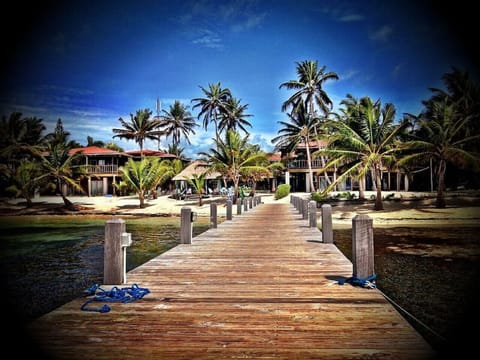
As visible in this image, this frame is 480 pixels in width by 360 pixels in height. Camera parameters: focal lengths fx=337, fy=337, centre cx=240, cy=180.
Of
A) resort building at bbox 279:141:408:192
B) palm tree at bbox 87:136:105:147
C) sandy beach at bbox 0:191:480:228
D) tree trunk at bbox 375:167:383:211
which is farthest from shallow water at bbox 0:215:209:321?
palm tree at bbox 87:136:105:147

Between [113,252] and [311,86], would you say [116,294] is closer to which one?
[113,252]

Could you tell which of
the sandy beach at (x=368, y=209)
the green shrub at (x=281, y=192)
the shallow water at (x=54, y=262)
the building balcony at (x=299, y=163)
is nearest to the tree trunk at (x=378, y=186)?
the sandy beach at (x=368, y=209)

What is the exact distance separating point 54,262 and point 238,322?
387 inches

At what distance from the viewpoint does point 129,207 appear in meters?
30.7

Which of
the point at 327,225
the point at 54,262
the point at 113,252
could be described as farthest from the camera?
the point at 54,262

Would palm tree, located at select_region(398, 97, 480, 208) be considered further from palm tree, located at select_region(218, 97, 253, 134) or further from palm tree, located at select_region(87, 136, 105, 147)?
palm tree, located at select_region(87, 136, 105, 147)

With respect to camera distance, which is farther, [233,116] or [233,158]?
[233,116]

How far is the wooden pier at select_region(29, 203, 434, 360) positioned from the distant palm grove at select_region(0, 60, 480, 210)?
2.74 metres

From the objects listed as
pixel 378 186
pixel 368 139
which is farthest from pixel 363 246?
pixel 378 186

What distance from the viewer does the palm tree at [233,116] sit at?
159ft

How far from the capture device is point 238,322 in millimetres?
3047

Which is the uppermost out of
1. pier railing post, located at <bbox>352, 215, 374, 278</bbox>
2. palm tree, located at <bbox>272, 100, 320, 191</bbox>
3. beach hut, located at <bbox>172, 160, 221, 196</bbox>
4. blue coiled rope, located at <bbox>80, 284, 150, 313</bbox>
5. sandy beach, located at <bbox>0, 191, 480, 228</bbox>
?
palm tree, located at <bbox>272, 100, 320, 191</bbox>

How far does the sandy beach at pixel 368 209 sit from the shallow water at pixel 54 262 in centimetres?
984

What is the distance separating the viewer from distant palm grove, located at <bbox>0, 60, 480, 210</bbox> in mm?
19516
